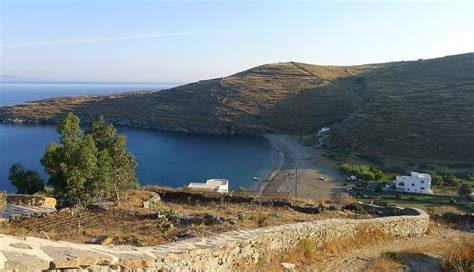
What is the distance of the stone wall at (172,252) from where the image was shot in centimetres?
474

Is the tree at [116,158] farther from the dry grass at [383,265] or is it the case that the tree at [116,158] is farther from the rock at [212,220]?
the dry grass at [383,265]

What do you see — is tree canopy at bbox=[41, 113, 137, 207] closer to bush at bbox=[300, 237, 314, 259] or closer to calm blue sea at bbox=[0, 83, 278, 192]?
bush at bbox=[300, 237, 314, 259]

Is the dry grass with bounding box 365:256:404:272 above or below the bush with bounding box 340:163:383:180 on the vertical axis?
above

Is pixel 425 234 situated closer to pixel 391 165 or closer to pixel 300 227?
pixel 300 227

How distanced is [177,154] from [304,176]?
92.8 feet

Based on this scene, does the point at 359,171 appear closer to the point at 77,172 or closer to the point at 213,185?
the point at 213,185

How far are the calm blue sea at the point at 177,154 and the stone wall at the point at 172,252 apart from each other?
4527 centimetres

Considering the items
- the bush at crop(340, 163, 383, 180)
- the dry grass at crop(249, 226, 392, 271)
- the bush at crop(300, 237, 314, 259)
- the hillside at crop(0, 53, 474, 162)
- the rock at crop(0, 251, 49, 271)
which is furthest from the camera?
the hillside at crop(0, 53, 474, 162)

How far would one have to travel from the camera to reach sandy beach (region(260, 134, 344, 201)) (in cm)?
4959

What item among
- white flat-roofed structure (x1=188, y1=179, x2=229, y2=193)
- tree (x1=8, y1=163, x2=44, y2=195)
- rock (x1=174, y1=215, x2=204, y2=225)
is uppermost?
rock (x1=174, y1=215, x2=204, y2=225)

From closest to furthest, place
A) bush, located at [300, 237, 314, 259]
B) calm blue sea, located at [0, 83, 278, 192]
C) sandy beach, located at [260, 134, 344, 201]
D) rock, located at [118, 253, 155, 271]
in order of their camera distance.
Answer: rock, located at [118, 253, 155, 271]
bush, located at [300, 237, 314, 259]
sandy beach, located at [260, 134, 344, 201]
calm blue sea, located at [0, 83, 278, 192]

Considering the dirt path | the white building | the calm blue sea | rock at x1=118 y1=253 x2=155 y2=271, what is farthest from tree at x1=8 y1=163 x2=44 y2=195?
the white building

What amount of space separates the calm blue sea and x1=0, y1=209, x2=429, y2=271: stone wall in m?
45.3

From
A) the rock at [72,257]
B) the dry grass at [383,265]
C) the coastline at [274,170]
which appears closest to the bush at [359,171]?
the coastline at [274,170]
